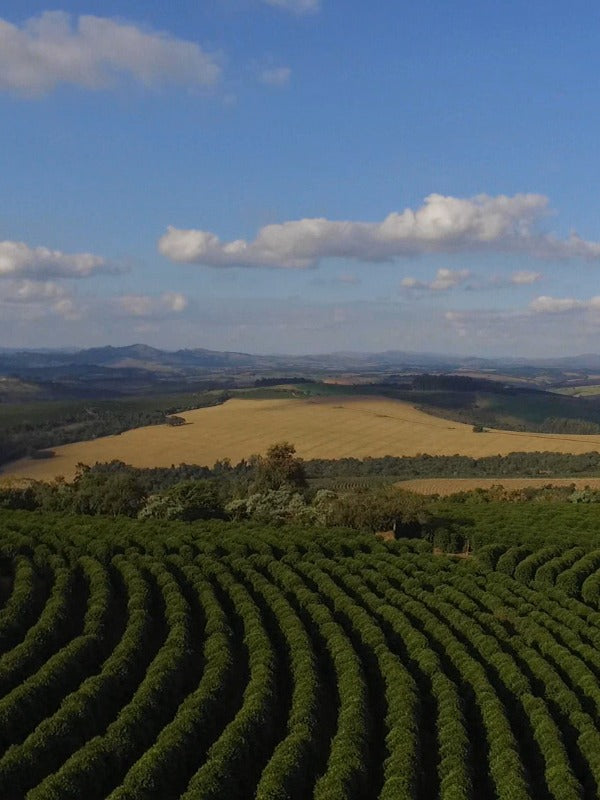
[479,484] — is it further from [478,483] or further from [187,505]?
[187,505]

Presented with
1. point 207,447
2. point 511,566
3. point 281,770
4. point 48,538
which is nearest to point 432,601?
point 511,566

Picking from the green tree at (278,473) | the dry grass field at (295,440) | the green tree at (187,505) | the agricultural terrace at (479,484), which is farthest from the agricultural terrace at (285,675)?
the dry grass field at (295,440)

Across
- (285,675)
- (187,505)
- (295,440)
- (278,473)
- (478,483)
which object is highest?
(278,473)

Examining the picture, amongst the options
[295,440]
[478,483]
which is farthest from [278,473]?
[295,440]

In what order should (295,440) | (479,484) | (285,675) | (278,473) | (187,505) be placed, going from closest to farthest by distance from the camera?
(285,675), (187,505), (278,473), (479,484), (295,440)

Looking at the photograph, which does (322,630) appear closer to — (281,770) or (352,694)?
(352,694)

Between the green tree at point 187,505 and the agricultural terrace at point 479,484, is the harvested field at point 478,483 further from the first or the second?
the green tree at point 187,505
